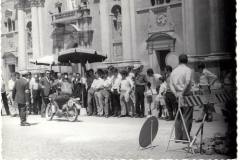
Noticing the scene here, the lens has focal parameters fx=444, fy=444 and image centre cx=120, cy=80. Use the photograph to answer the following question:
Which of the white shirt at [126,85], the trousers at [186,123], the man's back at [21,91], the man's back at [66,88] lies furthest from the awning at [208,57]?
the man's back at [21,91]

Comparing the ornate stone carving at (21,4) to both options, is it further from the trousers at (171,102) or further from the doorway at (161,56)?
the trousers at (171,102)

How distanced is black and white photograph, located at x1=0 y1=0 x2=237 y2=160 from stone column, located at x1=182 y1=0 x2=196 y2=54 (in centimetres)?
4

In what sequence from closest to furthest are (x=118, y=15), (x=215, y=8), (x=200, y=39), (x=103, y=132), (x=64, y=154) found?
(x=64, y=154) < (x=103, y=132) < (x=215, y=8) < (x=200, y=39) < (x=118, y=15)

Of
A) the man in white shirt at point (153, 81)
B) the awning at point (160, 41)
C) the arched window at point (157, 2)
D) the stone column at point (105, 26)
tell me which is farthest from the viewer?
the stone column at point (105, 26)

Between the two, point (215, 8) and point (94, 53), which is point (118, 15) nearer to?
point (94, 53)

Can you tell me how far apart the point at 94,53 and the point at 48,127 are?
6.42m

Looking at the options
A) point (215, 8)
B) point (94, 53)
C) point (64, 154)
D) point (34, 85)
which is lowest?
point (64, 154)

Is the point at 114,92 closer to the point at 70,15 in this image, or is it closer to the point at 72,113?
the point at 72,113

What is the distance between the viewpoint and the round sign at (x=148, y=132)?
8.87 metres

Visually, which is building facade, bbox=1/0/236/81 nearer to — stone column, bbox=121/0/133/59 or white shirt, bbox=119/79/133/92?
stone column, bbox=121/0/133/59

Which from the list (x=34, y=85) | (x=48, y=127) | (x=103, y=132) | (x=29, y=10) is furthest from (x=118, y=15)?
(x=103, y=132)

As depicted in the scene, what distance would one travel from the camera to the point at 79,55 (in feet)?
64.7

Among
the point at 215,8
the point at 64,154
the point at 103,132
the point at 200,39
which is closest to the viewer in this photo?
the point at 64,154

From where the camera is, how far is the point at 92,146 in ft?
32.1
